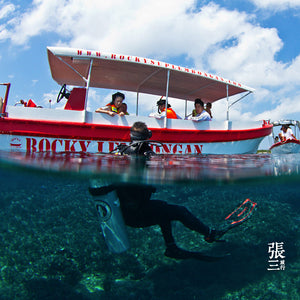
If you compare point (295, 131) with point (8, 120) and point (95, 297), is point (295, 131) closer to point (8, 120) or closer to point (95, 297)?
point (95, 297)

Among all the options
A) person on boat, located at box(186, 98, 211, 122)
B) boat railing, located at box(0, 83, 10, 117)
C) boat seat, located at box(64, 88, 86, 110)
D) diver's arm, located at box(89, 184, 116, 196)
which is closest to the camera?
diver's arm, located at box(89, 184, 116, 196)

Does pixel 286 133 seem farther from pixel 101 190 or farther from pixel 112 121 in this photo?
pixel 101 190

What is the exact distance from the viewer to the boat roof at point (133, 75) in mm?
5562

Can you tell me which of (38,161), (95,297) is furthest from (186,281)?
(38,161)

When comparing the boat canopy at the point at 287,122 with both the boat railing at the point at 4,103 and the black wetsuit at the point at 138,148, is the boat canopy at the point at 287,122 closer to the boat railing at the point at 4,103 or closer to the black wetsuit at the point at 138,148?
the black wetsuit at the point at 138,148

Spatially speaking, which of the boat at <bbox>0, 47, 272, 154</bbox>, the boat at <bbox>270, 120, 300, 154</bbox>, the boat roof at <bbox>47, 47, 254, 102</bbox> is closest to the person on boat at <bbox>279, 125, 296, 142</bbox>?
the boat at <bbox>270, 120, 300, 154</bbox>

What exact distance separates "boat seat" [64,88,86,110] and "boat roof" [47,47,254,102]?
17.1 inches

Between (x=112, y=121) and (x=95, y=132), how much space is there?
544 millimetres

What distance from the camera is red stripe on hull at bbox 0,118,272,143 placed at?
525 cm

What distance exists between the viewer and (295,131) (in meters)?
11.1

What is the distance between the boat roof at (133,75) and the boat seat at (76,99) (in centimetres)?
43

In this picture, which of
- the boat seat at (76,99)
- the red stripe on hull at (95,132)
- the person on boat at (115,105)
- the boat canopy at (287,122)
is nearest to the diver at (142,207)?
the red stripe on hull at (95,132)

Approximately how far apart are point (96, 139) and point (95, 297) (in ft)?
12.0

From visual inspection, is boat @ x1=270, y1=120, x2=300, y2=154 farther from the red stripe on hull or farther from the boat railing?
the boat railing
